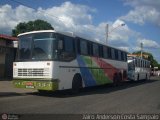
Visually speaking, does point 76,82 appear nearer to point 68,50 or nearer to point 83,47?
point 68,50

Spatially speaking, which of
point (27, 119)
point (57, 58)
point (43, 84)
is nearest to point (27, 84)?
point (43, 84)

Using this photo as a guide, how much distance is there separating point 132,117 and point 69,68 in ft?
21.8

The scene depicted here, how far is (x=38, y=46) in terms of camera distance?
51.9 ft

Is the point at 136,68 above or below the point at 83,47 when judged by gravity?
below

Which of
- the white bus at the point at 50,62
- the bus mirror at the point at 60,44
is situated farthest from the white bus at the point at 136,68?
the bus mirror at the point at 60,44

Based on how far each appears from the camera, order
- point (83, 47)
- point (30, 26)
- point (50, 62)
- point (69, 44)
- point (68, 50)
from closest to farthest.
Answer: point (50, 62)
point (68, 50)
point (69, 44)
point (83, 47)
point (30, 26)

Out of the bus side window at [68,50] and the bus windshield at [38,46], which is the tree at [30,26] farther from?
the bus windshield at [38,46]

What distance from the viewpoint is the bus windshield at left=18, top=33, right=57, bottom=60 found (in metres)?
15.5

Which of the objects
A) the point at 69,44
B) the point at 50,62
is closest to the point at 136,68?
the point at 69,44

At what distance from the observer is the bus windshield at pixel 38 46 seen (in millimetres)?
15469

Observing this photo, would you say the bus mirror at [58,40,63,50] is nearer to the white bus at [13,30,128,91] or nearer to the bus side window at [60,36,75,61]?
the white bus at [13,30,128,91]

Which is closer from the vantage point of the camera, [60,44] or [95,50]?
[60,44]

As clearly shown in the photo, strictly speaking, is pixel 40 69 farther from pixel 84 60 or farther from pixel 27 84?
pixel 84 60

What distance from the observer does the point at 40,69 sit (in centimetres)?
1557
